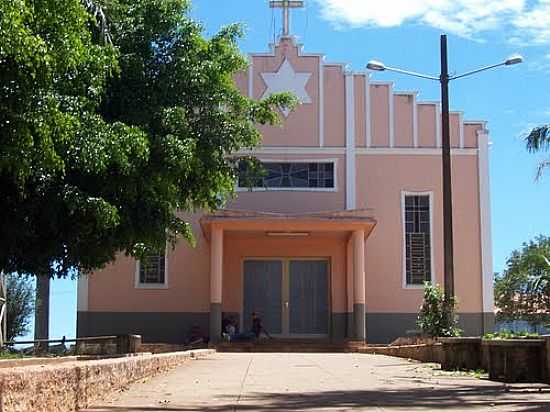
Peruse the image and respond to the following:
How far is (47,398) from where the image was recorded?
7.62 m

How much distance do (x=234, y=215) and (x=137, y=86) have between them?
39.4ft

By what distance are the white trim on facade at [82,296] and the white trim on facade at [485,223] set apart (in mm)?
14565

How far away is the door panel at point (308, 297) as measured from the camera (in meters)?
31.8

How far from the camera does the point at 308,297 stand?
32062 millimetres

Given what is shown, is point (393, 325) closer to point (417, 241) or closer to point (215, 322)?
point (417, 241)

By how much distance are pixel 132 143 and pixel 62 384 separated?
22.4 feet

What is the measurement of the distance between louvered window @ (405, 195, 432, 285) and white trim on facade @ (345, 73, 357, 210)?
212 centimetres

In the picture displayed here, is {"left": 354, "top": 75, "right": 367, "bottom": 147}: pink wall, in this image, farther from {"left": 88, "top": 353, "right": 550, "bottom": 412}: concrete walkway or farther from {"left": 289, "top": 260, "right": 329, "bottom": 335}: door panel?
{"left": 88, "top": 353, "right": 550, "bottom": 412}: concrete walkway

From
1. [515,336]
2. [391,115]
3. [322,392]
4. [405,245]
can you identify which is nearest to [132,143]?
[322,392]

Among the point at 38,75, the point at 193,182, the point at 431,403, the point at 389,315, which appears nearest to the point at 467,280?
the point at 389,315

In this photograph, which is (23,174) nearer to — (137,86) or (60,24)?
(60,24)

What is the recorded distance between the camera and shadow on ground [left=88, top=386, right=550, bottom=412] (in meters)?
9.45

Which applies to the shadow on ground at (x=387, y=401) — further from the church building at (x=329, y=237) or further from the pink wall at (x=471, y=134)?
the pink wall at (x=471, y=134)

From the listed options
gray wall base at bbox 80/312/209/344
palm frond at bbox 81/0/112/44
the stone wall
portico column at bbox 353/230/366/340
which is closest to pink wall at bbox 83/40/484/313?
gray wall base at bbox 80/312/209/344
